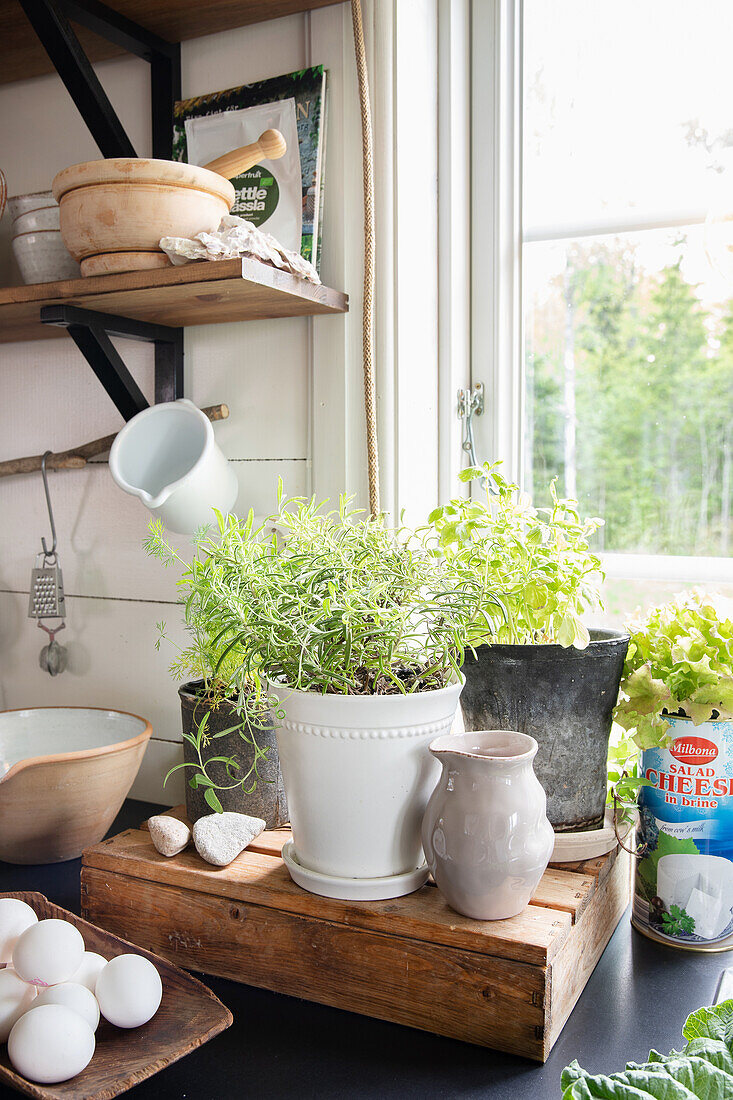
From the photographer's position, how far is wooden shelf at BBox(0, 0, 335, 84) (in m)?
1.15

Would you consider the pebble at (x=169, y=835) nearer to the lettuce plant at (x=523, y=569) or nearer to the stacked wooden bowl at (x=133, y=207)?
the lettuce plant at (x=523, y=569)

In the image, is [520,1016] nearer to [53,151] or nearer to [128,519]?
[128,519]

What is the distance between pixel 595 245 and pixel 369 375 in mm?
381

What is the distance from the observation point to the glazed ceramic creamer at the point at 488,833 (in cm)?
72

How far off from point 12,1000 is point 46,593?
0.74 m

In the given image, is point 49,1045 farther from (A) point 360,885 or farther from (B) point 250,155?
(B) point 250,155

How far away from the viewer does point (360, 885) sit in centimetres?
78

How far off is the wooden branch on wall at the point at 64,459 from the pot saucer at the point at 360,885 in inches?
27.9

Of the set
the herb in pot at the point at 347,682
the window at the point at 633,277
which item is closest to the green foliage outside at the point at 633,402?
the window at the point at 633,277

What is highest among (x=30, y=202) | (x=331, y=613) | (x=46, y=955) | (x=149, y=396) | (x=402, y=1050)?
(x=30, y=202)

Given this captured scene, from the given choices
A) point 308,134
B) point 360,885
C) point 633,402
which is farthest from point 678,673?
point 308,134

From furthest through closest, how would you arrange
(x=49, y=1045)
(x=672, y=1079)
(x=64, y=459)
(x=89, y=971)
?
1. (x=64, y=459)
2. (x=89, y=971)
3. (x=49, y=1045)
4. (x=672, y=1079)

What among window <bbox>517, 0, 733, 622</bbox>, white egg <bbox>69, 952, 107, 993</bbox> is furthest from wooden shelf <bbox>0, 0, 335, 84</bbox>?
white egg <bbox>69, 952, 107, 993</bbox>

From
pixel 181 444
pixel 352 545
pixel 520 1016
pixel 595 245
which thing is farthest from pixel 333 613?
pixel 595 245
